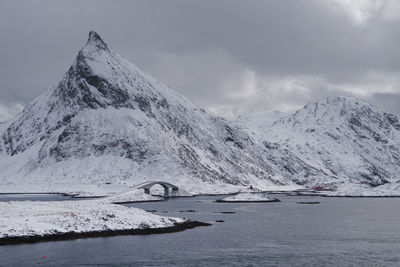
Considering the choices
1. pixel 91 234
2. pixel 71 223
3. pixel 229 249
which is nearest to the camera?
pixel 229 249

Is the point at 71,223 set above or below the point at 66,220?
below

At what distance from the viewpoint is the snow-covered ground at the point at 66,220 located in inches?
2820

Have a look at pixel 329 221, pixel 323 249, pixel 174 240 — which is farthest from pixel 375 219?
pixel 174 240

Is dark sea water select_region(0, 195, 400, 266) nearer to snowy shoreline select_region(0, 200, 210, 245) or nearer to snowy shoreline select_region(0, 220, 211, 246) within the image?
snowy shoreline select_region(0, 220, 211, 246)

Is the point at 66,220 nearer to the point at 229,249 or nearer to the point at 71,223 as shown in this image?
the point at 71,223

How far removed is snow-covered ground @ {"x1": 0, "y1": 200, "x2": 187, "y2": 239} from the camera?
71.6 m

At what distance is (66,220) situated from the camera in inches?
3071

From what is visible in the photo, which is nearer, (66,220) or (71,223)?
(71,223)

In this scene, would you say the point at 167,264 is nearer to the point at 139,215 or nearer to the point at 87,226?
the point at 87,226

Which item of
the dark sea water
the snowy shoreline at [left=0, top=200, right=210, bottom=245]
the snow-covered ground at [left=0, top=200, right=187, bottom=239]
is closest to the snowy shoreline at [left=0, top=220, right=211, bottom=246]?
the snowy shoreline at [left=0, top=200, right=210, bottom=245]

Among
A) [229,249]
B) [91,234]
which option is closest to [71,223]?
[91,234]

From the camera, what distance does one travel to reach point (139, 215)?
89.3 meters

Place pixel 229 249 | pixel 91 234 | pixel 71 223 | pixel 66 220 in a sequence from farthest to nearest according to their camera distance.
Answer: pixel 66 220
pixel 71 223
pixel 91 234
pixel 229 249

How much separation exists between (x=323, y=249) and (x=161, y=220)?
3070cm
